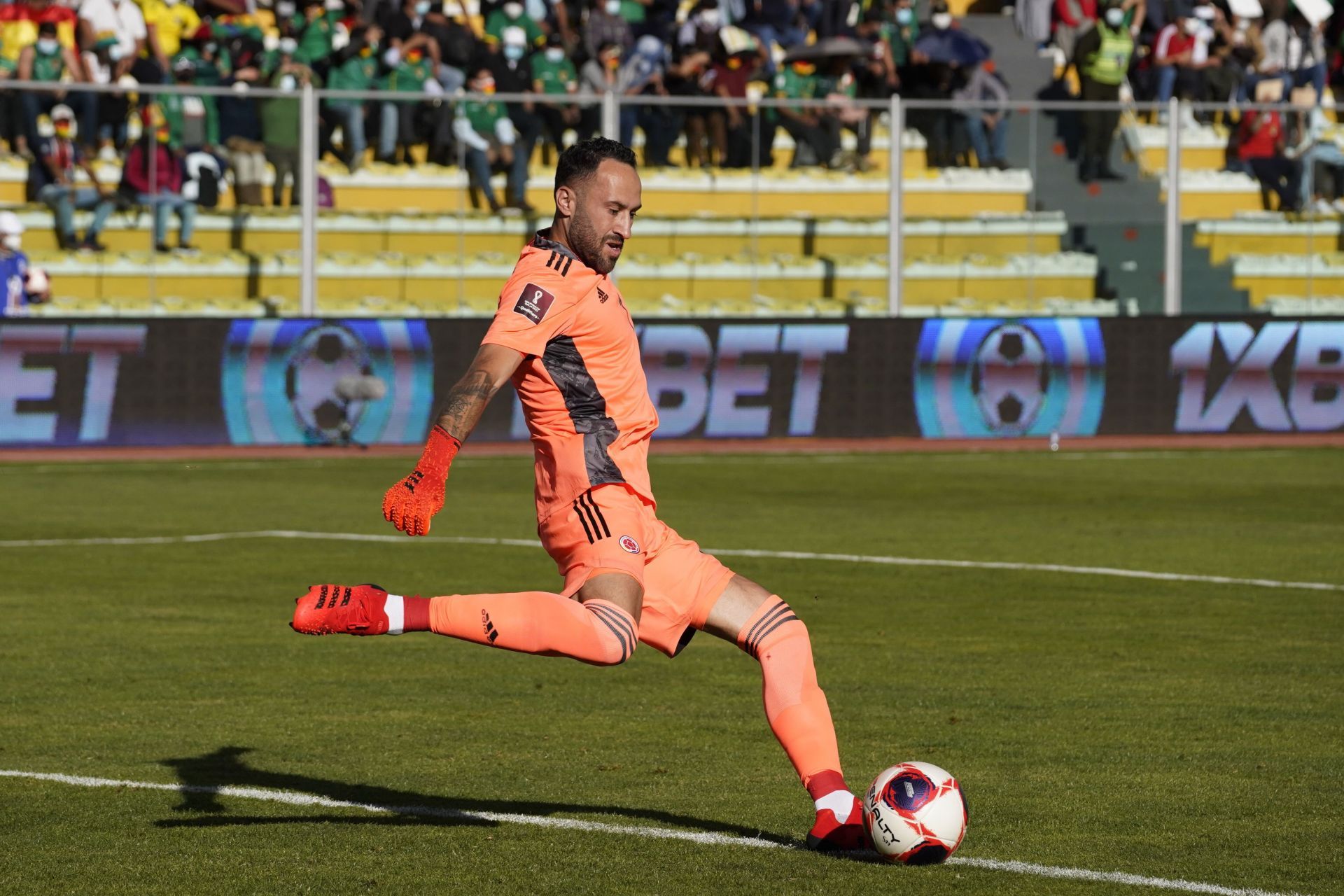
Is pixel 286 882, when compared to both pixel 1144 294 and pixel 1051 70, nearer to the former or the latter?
pixel 1144 294

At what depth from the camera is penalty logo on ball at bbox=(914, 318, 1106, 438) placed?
908 inches

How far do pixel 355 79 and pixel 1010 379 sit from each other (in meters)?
8.65

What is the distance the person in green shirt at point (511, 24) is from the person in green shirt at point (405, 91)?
1.46 metres

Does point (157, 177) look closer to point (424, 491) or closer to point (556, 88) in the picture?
point (556, 88)

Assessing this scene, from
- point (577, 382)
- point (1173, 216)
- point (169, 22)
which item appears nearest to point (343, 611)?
point (577, 382)

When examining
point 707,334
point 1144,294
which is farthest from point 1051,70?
point 707,334

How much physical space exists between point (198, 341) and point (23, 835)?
51.0ft

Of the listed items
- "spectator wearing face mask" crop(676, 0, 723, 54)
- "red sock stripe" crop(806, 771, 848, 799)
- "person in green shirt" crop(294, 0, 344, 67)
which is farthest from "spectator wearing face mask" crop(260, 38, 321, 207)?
"red sock stripe" crop(806, 771, 848, 799)

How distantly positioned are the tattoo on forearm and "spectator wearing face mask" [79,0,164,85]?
64.8 ft

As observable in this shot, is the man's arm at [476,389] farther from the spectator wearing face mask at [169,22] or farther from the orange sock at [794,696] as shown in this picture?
the spectator wearing face mask at [169,22]

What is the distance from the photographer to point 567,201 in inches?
234

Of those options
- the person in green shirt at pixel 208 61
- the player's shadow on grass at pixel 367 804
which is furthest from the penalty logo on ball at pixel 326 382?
the player's shadow on grass at pixel 367 804

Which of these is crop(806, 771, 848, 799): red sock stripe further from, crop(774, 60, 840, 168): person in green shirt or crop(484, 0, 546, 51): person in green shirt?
crop(484, 0, 546, 51): person in green shirt

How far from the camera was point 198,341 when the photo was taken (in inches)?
838
